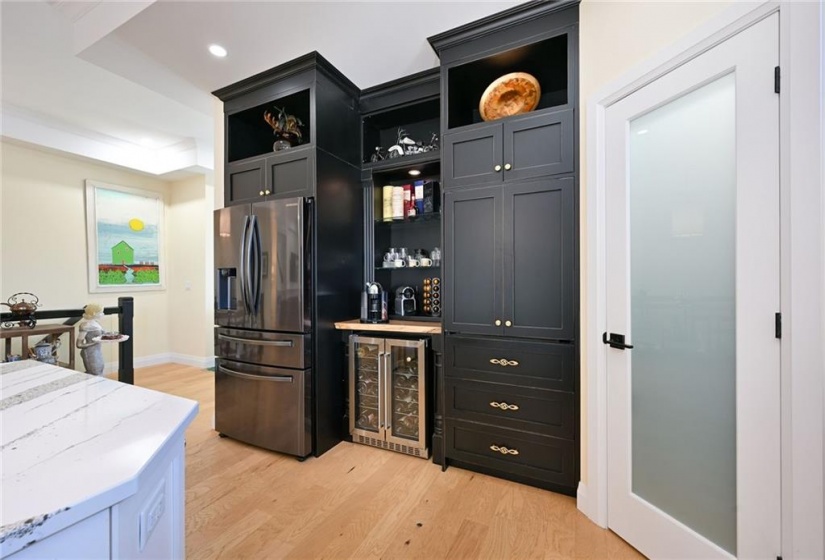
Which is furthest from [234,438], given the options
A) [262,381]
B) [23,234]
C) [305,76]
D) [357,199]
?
[23,234]

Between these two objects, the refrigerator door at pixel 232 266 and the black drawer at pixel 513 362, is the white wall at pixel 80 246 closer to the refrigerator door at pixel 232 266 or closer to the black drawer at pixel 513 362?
the refrigerator door at pixel 232 266

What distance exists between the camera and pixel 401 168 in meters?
2.77

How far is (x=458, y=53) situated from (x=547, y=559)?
112 inches

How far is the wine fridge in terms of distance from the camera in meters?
2.44

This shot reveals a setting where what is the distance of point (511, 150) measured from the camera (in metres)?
2.09

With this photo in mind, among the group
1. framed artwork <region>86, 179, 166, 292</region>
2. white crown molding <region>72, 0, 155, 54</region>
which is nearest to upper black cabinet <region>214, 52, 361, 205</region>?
white crown molding <region>72, 0, 155, 54</region>

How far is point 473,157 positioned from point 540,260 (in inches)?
31.1

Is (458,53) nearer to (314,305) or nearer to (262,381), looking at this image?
(314,305)

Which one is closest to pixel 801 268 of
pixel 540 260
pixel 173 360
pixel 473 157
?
pixel 540 260

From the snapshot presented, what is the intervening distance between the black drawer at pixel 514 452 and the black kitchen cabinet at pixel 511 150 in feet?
5.12

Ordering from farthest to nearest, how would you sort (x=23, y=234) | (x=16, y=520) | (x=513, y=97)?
1. (x=23, y=234)
2. (x=513, y=97)
3. (x=16, y=520)

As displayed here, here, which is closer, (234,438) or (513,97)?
(513,97)

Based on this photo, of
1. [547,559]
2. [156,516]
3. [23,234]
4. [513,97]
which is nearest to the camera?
[156,516]

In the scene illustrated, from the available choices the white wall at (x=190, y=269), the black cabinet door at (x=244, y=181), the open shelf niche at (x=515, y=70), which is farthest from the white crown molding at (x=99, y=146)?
the open shelf niche at (x=515, y=70)
